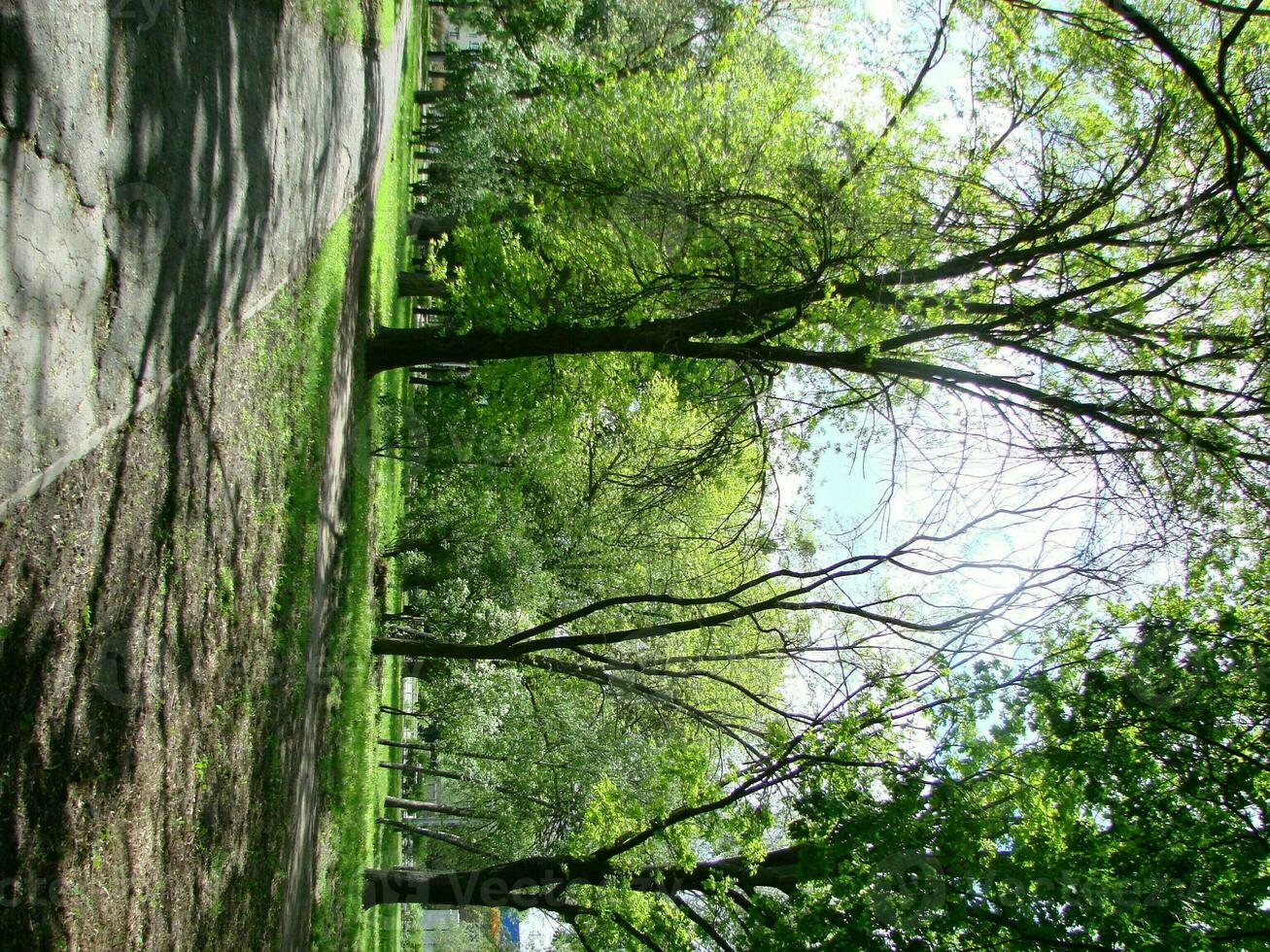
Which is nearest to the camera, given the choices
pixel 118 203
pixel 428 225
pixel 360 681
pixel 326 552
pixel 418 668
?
pixel 118 203

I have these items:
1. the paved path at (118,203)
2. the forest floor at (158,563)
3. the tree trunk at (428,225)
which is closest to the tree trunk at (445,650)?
the forest floor at (158,563)

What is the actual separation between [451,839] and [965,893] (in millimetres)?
14509

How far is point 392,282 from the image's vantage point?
16047mm

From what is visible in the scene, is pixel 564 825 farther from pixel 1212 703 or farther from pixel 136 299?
pixel 136 299

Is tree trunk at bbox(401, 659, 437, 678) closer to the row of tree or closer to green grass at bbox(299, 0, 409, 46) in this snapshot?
the row of tree

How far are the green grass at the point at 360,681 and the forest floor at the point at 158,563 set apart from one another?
2.49 m

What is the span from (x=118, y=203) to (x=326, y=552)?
6289mm

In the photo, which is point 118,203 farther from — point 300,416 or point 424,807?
point 424,807

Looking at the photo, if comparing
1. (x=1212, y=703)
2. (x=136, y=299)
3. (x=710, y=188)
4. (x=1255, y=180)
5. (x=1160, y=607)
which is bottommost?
(x=1212, y=703)

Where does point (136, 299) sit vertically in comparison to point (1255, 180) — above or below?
below

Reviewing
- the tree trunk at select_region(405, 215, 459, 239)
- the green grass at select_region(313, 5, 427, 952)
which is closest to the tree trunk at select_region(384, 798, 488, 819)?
the green grass at select_region(313, 5, 427, 952)

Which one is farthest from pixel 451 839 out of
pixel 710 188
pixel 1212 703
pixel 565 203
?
pixel 1212 703

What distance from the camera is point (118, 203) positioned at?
447 cm

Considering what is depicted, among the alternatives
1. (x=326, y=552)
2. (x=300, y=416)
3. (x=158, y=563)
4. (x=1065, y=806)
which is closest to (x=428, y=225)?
(x=326, y=552)
